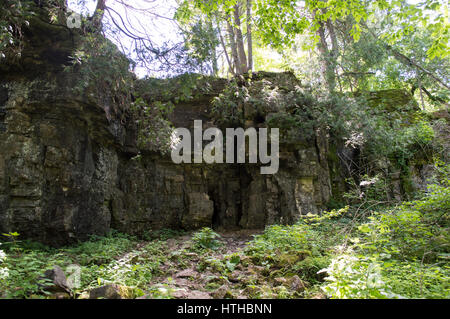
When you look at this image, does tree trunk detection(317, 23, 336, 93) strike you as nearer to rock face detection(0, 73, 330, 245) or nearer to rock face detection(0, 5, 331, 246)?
rock face detection(0, 5, 331, 246)

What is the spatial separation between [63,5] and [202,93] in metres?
4.79

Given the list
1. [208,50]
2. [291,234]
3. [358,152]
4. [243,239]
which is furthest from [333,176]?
[208,50]

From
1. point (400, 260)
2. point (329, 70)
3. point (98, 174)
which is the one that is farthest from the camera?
point (329, 70)

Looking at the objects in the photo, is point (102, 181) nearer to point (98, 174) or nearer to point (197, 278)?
point (98, 174)

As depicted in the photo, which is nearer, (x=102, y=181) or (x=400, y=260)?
(x=400, y=260)

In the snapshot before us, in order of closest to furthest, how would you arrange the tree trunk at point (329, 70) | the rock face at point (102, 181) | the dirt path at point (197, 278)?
the dirt path at point (197, 278) → the rock face at point (102, 181) → the tree trunk at point (329, 70)

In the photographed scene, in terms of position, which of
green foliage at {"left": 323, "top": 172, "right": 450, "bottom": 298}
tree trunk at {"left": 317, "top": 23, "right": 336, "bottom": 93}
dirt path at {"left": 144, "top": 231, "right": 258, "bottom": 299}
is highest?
tree trunk at {"left": 317, "top": 23, "right": 336, "bottom": 93}

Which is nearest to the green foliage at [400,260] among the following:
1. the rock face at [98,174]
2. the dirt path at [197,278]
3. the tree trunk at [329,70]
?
the dirt path at [197,278]

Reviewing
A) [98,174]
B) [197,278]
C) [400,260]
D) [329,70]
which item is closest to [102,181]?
[98,174]

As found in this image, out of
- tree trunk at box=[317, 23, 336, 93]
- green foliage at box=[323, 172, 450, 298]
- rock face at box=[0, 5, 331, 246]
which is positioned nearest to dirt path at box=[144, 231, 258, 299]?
green foliage at box=[323, 172, 450, 298]

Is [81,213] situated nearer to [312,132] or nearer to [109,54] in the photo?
[109,54]

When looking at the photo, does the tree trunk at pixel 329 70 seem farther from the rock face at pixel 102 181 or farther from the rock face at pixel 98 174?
the rock face at pixel 102 181

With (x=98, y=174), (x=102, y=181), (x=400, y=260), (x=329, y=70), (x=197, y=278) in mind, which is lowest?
(x=197, y=278)

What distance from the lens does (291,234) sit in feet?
18.9
